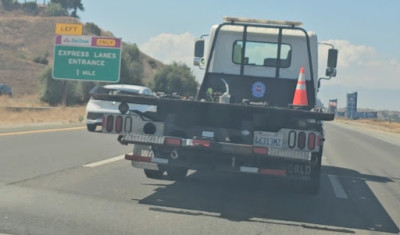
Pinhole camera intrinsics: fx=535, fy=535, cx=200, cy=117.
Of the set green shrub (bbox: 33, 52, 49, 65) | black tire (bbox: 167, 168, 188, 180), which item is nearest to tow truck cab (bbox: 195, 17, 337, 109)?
black tire (bbox: 167, 168, 188, 180)

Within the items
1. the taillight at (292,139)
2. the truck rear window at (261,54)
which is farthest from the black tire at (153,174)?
the taillight at (292,139)

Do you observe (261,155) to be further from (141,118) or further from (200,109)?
(141,118)

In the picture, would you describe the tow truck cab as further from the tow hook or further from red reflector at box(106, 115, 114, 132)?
red reflector at box(106, 115, 114, 132)

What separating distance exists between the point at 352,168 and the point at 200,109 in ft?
24.9

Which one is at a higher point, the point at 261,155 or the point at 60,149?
the point at 261,155

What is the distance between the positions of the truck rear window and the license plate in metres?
2.83

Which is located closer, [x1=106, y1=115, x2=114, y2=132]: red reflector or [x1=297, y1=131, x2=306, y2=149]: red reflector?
[x1=297, y1=131, x2=306, y2=149]: red reflector

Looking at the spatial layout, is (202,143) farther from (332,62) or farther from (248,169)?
(332,62)

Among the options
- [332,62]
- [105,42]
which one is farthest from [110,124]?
[105,42]

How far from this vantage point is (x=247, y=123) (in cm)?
815

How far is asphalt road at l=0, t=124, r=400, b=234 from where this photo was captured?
256 inches

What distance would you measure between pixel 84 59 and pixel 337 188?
940 inches

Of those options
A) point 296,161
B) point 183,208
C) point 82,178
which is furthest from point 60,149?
point 296,161

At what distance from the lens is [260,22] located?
10516 mm
